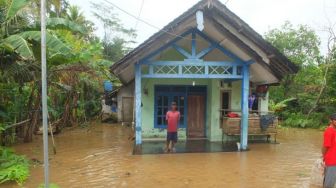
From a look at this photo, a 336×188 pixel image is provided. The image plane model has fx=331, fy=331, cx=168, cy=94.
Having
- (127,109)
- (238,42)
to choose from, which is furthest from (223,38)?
(127,109)

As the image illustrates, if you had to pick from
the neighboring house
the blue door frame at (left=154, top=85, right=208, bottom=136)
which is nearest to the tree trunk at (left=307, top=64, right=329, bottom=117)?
the neighboring house

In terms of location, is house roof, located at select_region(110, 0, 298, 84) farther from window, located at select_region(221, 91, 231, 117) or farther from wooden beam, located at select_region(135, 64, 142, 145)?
window, located at select_region(221, 91, 231, 117)

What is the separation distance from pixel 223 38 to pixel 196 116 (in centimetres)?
438

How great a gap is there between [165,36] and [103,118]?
1441 centimetres

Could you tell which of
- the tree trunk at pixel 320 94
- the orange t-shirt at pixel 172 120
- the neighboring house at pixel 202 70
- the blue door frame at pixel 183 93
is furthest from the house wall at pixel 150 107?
the tree trunk at pixel 320 94

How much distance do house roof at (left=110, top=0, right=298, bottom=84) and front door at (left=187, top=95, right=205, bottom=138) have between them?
3430mm

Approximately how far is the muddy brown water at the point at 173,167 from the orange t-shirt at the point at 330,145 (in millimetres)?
1439

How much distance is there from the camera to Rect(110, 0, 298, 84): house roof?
34.5ft

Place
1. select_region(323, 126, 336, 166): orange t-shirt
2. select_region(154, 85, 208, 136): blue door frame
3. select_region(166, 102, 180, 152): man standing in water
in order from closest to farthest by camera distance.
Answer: select_region(323, 126, 336, 166): orange t-shirt
select_region(166, 102, 180, 152): man standing in water
select_region(154, 85, 208, 136): blue door frame

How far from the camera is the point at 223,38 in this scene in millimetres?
11062

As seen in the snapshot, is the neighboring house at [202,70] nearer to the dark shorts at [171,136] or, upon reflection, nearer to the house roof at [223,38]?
the house roof at [223,38]

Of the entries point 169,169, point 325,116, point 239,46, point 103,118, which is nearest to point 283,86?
point 325,116

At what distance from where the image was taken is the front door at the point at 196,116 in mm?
14297

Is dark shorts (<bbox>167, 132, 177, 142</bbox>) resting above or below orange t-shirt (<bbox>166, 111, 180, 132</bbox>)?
below
